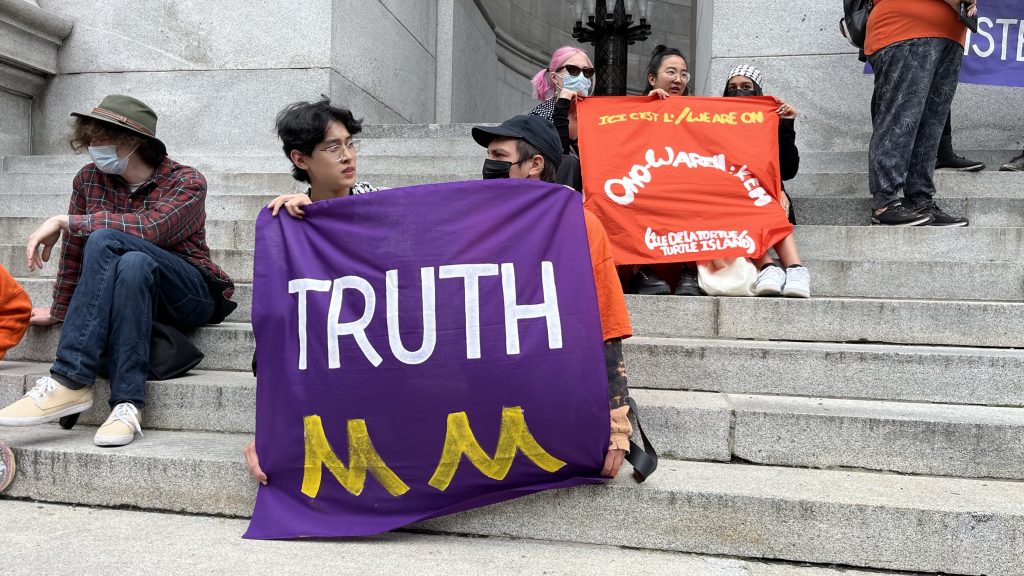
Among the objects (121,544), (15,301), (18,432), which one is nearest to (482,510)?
(121,544)

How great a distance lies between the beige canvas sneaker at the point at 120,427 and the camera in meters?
2.75

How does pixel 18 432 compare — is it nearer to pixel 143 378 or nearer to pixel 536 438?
pixel 143 378

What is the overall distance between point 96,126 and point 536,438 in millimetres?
2293

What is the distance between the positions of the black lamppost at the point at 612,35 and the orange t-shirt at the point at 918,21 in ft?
18.1

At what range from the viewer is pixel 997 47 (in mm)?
5176

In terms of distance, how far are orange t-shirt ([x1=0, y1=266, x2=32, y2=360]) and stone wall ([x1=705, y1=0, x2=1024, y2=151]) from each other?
17.7 feet

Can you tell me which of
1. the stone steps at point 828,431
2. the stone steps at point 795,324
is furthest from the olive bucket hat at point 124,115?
the stone steps at point 828,431

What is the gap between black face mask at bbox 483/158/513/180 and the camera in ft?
8.92

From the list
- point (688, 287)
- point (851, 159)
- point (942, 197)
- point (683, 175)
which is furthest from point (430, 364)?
point (851, 159)

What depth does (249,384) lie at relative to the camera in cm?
299

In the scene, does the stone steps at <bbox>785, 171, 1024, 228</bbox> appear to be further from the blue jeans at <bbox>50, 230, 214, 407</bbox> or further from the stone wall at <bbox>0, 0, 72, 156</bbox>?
the stone wall at <bbox>0, 0, 72, 156</bbox>

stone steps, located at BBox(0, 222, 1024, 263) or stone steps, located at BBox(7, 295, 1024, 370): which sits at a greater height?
stone steps, located at BBox(0, 222, 1024, 263)

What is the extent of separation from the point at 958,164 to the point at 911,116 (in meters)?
1.02

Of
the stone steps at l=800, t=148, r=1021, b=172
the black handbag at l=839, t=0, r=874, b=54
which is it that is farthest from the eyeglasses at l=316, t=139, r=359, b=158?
the stone steps at l=800, t=148, r=1021, b=172
